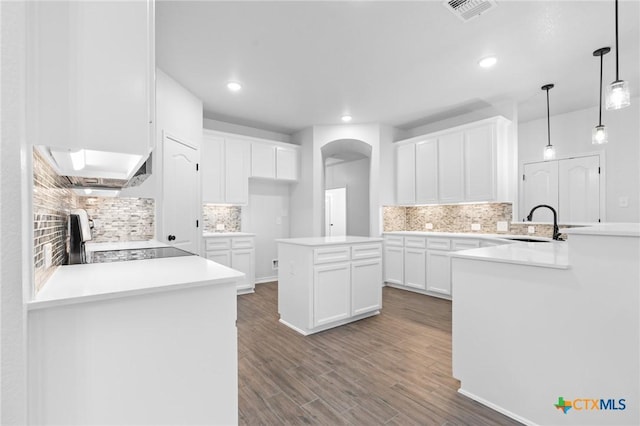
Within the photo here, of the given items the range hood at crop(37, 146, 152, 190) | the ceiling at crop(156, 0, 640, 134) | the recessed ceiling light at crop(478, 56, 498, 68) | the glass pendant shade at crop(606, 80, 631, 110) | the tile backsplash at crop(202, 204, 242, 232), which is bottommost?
the tile backsplash at crop(202, 204, 242, 232)

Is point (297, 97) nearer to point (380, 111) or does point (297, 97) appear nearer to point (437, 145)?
point (380, 111)

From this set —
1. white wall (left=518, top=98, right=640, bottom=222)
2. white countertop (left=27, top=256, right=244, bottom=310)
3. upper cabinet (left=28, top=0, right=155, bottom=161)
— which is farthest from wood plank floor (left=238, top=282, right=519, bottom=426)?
white wall (left=518, top=98, right=640, bottom=222)

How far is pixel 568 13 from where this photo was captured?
7.82ft

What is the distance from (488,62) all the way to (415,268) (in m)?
3.03

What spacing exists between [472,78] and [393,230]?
9.18 feet

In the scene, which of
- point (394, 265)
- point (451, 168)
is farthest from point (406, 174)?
point (394, 265)

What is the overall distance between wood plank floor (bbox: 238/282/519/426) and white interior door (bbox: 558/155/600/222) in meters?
3.03

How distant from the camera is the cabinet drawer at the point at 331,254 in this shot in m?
3.08

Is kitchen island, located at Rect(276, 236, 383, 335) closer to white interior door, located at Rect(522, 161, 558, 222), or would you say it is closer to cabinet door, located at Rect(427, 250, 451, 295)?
cabinet door, located at Rect(427, 250, 451, 295)

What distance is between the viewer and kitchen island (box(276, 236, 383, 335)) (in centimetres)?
308

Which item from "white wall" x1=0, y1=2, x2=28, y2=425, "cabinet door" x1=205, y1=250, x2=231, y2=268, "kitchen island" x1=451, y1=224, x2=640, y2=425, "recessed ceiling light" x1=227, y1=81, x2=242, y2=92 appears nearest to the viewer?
"white wall" x1=0, y1=2, x2=28, y2=425

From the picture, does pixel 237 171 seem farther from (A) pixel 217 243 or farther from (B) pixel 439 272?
→ (B) pixel 439 272

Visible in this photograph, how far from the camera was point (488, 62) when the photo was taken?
3150mm

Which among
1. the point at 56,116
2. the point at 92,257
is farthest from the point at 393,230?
the point at 56,116
